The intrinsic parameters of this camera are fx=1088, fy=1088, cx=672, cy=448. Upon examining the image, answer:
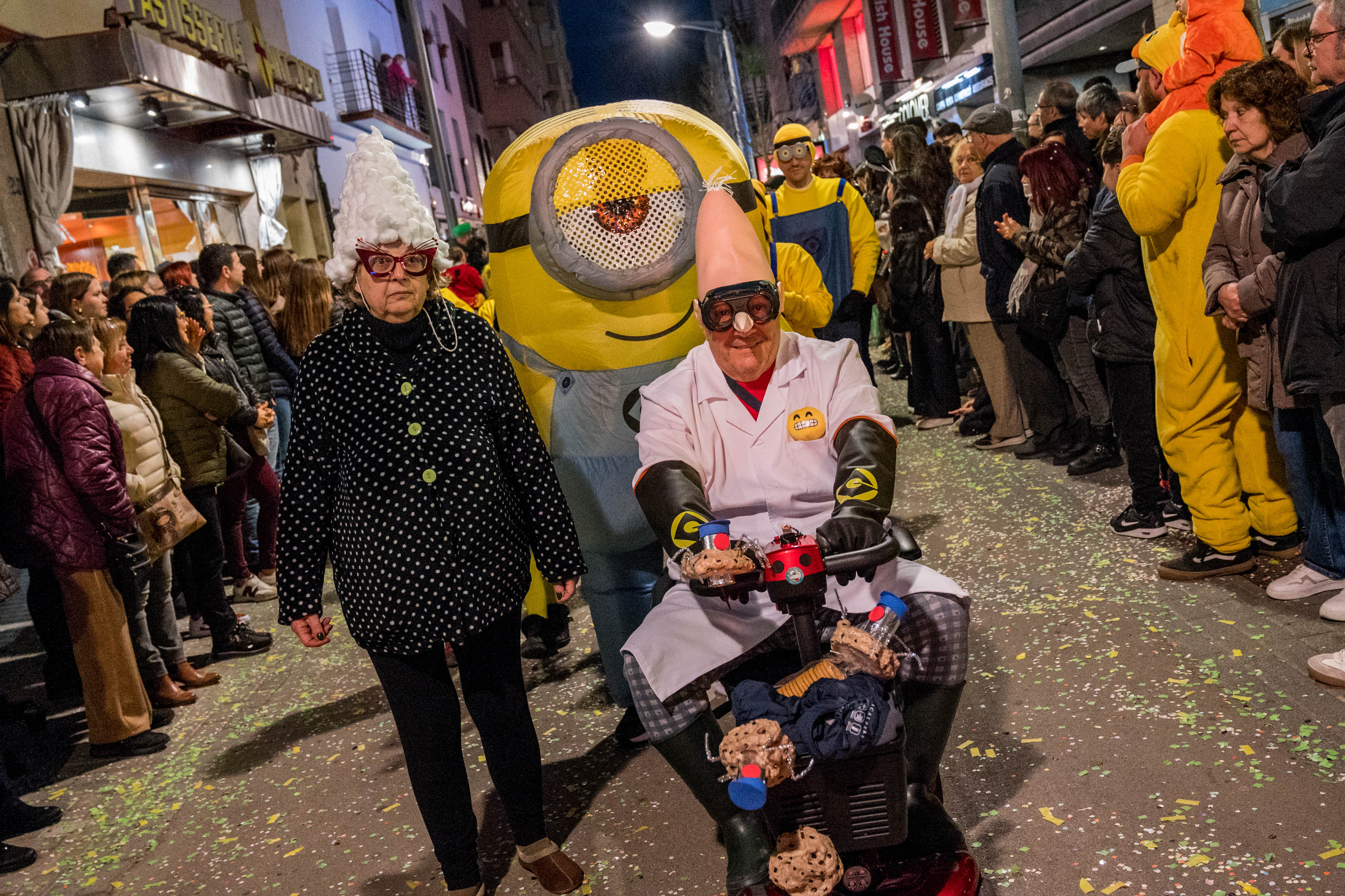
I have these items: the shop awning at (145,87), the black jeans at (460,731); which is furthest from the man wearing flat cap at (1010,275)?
the shop awning at (145,87)

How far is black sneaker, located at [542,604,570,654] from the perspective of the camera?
5.41 m

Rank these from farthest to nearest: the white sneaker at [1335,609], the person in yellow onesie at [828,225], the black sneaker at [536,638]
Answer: the person in yellow onesie at [828,225] < the black sneaker at [536,638] < the white sneaker at [1335,609]

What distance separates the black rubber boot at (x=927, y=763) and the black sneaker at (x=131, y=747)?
3.80m

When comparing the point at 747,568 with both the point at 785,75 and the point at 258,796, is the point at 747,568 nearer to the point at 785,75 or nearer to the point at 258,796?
the point at 258,796

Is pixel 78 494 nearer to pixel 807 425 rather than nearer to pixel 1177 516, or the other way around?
pixel 807 425

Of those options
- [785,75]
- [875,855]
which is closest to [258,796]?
[875,855]

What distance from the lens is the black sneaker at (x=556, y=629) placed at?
5.41m

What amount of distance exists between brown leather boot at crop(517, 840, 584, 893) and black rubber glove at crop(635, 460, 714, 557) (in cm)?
114

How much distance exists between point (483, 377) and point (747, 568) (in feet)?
3.89

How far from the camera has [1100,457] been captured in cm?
660

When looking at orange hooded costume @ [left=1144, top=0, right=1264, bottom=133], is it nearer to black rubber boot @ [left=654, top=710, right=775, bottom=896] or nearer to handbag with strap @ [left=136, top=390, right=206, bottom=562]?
black rubber boot @ [left=654, top=710, right=775, bottom=896]

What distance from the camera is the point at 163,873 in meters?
3.87

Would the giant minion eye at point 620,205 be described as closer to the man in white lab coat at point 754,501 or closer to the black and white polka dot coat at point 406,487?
the man in white lab coat at point 754,501

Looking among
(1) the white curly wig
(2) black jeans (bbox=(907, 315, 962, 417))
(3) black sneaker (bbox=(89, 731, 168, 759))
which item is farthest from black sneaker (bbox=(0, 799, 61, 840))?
(2) black jeans (bbox=(907, 315, 962, 417))
